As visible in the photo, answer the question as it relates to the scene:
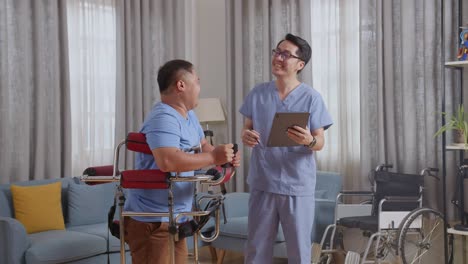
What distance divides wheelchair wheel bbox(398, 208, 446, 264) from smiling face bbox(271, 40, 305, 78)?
1.58 meters

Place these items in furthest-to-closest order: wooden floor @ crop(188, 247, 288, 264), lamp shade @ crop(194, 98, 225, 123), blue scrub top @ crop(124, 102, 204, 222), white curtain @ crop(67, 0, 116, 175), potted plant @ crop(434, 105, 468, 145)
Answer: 1. lamp shade @ crop(194, 98, 225, 123)
2. white curtain @ crop(67, 0, 116, 175)
3. wooden floor @ crop(188, 247, 288, 264)
4. potted plant @ crop(434, 105, 468, 145)
5. blue scrub top @ crop(124, 102, 204, 222)

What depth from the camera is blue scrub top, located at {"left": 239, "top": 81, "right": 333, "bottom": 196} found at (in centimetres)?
294

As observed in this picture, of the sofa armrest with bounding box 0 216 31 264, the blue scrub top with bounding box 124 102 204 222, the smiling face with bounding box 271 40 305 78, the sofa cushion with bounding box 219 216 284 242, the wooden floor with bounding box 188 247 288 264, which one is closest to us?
the blue scrub top with bounding box 124 102 204 222

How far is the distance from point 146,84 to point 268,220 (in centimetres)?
296

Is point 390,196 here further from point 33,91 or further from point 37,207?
point 33,91

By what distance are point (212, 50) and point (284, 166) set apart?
3.28m

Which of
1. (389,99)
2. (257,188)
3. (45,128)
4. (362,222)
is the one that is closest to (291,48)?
(257,188)

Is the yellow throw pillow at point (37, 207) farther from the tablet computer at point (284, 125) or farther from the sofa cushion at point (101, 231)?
the tablet computer at point (284, 125)

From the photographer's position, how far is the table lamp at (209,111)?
5621 millimetres

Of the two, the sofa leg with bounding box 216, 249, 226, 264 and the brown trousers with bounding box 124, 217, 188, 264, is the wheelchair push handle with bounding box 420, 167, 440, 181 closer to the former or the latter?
the sofa leg with bounding box 216, 249, 226, 264

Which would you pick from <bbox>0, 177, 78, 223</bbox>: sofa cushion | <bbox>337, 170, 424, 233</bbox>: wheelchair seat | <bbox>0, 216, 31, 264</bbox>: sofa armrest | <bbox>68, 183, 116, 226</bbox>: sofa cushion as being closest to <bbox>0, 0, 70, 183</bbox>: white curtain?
<bbox>0, 177, 78, 223</bbox>: sofa cushion

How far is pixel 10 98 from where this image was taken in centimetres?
473

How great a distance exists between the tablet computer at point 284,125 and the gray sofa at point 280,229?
1567 millimetres

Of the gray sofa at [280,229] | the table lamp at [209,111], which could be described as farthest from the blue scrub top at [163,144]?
the table lamp at [209,111]
